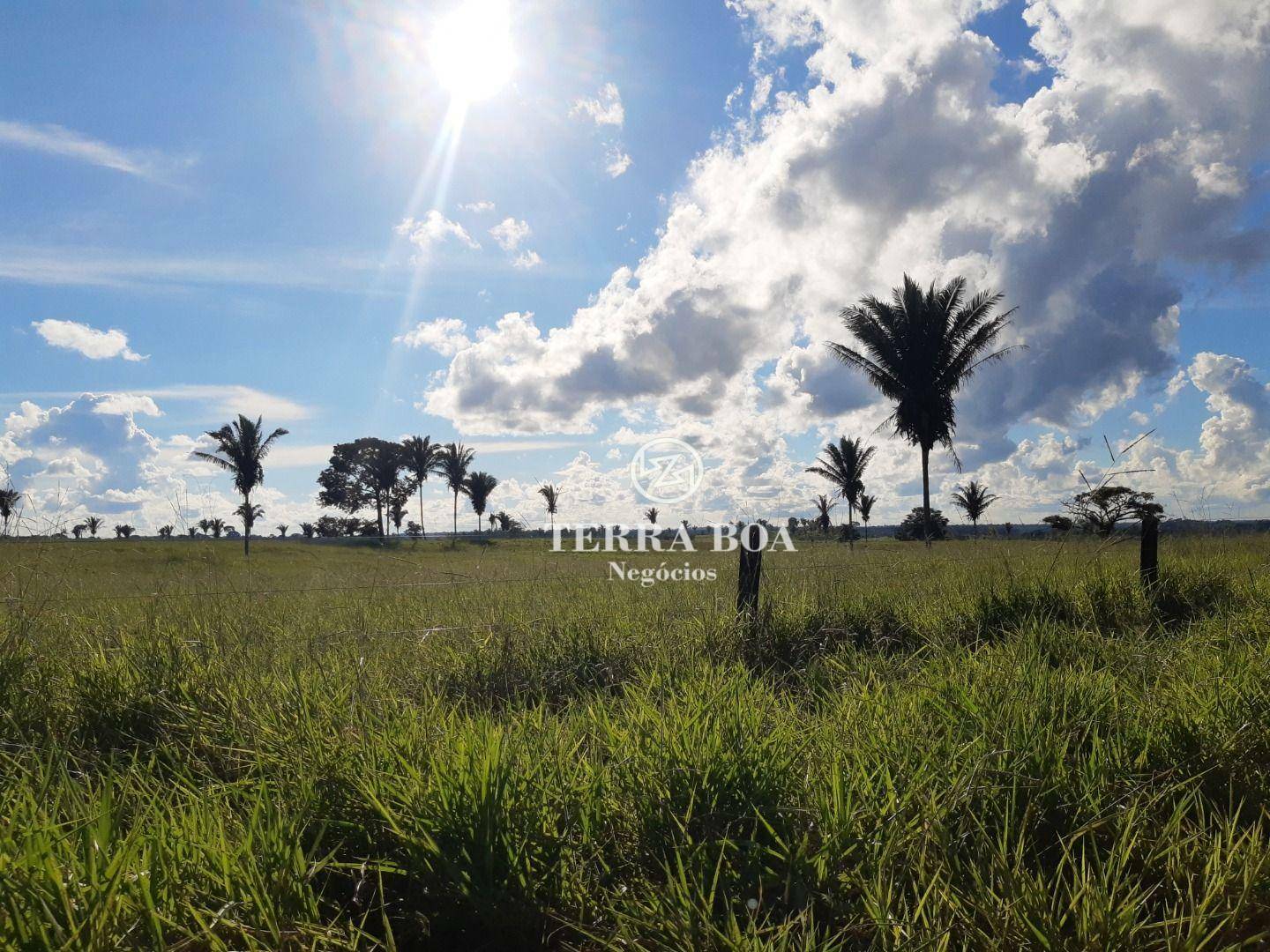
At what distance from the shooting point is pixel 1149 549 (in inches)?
236

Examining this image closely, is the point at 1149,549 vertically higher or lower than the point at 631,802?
higher

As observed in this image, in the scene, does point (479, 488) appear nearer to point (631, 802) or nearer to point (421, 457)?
point (421, 457)

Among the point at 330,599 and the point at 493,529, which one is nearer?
the point at 330,599

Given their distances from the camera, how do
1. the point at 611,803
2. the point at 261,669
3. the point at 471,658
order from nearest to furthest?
the point at 611,803 → the point at 261,669 → the point at 471,658

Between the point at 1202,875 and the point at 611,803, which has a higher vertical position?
the point at 611,803

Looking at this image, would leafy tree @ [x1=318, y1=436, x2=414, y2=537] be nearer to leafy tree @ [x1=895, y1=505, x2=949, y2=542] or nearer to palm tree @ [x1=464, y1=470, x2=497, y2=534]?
palm tree @ [x1=464, y1=470, x2=497, y2=534]

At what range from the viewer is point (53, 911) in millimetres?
1519

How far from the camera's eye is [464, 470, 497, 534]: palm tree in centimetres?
5041

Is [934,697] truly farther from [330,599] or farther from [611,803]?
[330,599]

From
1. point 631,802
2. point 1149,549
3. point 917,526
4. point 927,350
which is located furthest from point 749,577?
point 917,526

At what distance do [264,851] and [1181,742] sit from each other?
3011 mm

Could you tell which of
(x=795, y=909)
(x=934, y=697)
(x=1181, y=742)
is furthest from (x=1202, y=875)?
(x=795, y=909)

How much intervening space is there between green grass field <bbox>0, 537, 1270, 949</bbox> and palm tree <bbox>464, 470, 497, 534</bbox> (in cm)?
4723

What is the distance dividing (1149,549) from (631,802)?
598cm
